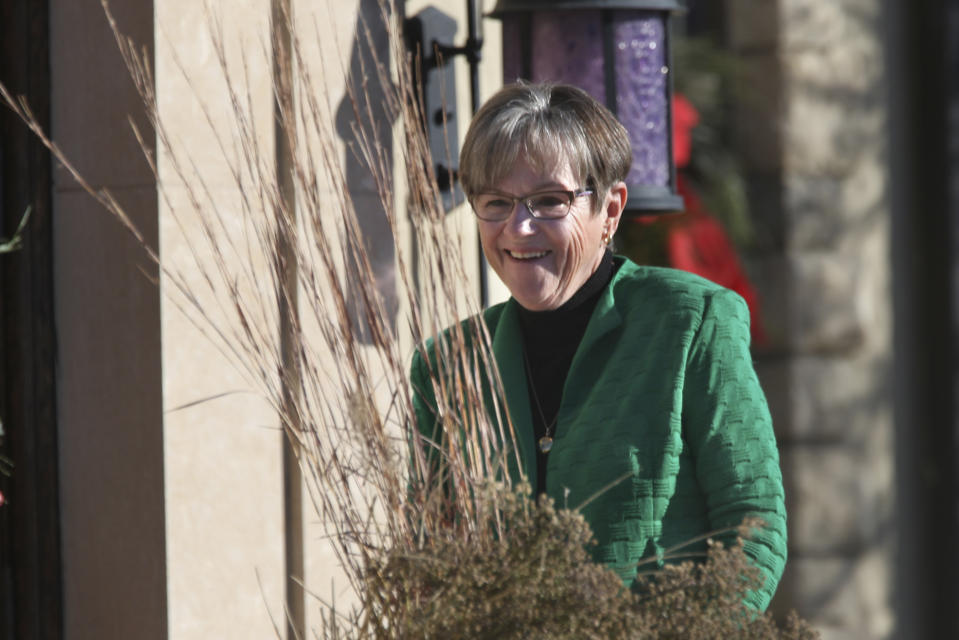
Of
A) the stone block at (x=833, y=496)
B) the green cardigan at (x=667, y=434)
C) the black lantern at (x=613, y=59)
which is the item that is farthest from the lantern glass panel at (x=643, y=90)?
the stone block at (x=833, y=496)

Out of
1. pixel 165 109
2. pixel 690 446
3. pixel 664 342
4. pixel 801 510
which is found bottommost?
pixel 801 510

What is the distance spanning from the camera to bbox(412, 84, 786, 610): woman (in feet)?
5.17

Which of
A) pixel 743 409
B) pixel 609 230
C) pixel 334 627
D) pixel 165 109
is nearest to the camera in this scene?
pixel 334 627

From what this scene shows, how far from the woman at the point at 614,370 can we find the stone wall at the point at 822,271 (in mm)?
2830

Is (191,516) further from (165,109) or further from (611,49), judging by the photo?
(611,49)

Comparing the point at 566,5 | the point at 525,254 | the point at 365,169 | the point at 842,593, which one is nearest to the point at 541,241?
the point at 525,254

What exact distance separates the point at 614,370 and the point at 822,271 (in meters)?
2.96

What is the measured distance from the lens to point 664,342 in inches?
64.2

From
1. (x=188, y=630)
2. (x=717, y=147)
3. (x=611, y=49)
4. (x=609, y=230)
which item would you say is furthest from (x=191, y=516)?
(x=717, y=147)

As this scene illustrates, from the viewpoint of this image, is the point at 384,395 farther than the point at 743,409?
Yes

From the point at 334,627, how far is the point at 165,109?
0.89 metres

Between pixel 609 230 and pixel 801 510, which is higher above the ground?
pixel 609 230

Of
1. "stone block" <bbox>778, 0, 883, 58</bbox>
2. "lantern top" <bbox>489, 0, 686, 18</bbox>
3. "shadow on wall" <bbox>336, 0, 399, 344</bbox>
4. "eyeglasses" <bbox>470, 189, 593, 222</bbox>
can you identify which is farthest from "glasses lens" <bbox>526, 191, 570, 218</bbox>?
"stone block" <bbox>778, 0, 883, 58</bbox>

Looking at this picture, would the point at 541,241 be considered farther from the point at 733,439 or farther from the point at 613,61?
the point at 613,61
